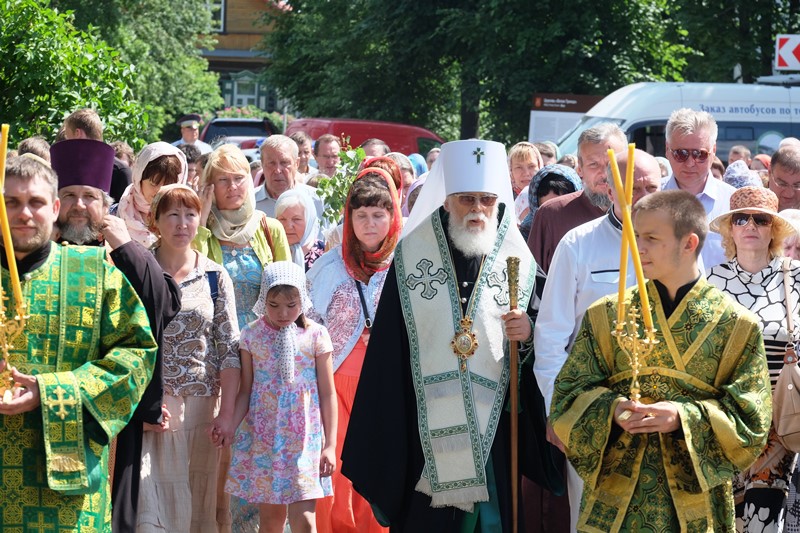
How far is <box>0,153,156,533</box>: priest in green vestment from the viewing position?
4977 mm

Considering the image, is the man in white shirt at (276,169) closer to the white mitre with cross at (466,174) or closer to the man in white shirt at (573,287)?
the white mitre with cross at (466,174)

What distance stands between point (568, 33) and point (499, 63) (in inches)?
58.4

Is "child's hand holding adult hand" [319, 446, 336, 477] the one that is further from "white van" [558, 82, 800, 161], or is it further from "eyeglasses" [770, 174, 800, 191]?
"white van" [558, 82, 800, 161]

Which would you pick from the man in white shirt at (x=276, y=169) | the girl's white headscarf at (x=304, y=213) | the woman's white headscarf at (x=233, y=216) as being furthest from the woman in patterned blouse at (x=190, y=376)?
the man in white shirt at (x=276, y=169)

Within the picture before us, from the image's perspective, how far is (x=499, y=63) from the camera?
89.7 ft

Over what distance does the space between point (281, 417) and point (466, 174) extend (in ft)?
5.20

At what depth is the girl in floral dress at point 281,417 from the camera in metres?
6.79

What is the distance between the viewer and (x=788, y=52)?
653 inches

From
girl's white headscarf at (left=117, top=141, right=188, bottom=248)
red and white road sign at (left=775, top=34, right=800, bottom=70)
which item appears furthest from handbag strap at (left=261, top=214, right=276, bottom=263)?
red and white road sign at (left=775, top=34, right=800, bottom=70)

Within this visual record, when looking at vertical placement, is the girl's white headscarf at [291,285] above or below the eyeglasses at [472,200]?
below

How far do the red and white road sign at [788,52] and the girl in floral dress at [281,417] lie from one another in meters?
11.3

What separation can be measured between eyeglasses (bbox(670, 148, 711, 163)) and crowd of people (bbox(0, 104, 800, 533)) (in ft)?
0.04

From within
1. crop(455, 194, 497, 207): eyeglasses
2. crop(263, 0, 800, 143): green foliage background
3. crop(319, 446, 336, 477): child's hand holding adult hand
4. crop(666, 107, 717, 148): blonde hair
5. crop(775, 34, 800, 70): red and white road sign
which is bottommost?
crop(319, 446, 336, 477): child's hand holding adult hand

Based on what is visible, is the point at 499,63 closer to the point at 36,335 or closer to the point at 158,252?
the point at 158,252
